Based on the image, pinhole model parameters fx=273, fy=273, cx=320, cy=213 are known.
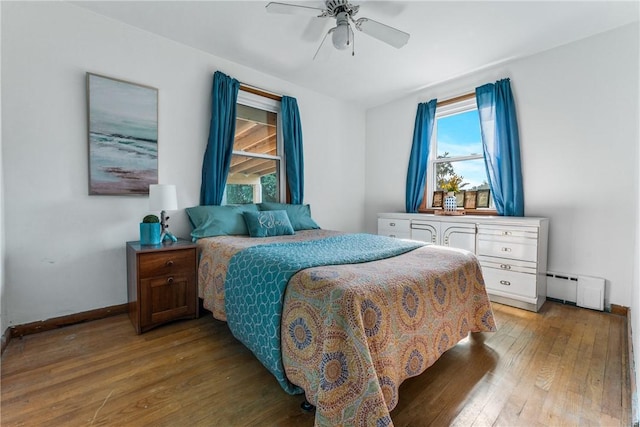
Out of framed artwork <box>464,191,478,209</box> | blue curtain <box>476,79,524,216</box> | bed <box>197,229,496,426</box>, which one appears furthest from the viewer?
framed artwork <box>464,191,478,209</box>

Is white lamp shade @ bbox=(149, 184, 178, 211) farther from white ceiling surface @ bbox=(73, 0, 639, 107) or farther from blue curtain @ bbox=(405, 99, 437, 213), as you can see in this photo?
blue curtain @ bbox=(405, 99, 437, 213)

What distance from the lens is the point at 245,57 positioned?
298cm

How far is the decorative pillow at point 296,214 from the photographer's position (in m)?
3.15

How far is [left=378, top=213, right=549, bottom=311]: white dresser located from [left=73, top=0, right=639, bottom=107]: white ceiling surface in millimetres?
1741

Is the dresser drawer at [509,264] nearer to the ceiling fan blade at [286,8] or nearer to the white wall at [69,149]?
the ceiling fan blade at [286,8]

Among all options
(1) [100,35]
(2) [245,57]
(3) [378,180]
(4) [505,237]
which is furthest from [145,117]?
(4) [505,237]

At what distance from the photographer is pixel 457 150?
12.1ft

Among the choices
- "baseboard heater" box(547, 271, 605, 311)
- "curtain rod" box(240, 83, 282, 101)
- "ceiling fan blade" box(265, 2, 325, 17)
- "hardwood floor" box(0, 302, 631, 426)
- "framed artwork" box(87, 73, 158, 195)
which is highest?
"curtain rod" box(240, 83, 282, 101)

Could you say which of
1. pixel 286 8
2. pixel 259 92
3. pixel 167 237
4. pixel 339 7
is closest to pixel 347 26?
pixel 339 7

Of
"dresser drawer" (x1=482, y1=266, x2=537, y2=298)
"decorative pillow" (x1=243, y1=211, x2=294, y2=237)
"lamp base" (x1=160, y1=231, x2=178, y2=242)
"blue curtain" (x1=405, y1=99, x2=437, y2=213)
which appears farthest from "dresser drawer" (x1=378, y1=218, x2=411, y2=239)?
"lamp base" (x1=160, y1=231, x2=178, y2=242)

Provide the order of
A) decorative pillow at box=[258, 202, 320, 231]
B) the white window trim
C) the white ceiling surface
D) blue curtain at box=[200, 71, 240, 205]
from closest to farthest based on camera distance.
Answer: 1. the white ceiling surface
2. blue curtain at box=[200, 71, 240, 205]
3. decorative pillow at box=[258, 202, 320, 231]
4. the white window trim

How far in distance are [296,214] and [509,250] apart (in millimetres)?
2258

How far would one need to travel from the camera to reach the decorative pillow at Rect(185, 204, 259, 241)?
8.47ft

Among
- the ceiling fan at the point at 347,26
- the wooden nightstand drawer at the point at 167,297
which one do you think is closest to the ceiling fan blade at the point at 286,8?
the ceiling fan at the point at 347,26
